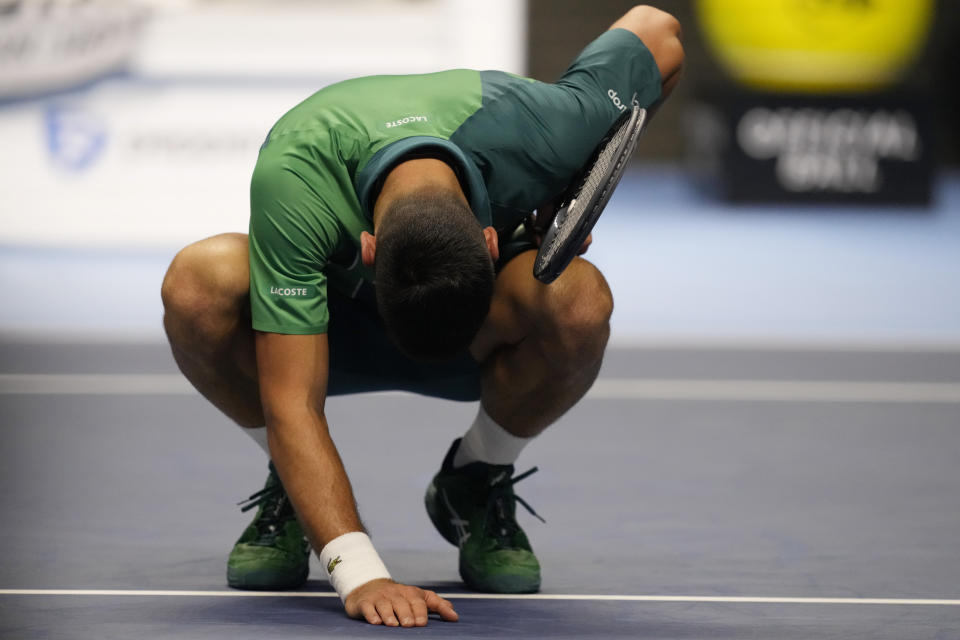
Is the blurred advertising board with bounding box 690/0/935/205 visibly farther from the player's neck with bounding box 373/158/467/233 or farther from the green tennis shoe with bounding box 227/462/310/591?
the player's neck with bounding box 373/158/467/233

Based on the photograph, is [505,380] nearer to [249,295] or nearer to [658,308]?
[249,295]

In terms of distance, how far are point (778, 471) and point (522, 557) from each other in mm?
990

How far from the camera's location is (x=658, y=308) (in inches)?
225

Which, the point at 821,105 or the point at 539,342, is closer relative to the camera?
the point at 539,342

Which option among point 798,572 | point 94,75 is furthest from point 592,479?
point 94,75

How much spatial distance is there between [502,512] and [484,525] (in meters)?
0.04

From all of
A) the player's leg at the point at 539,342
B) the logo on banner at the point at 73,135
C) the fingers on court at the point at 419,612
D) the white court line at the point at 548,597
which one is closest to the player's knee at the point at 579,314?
the player's leg at the point at 539,342

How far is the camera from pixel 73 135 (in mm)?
6734

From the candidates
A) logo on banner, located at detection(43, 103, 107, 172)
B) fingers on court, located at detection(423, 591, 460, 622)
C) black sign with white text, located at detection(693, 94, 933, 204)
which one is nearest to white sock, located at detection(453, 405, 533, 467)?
fingers on court, located at detection(423, 591, 460, 622)

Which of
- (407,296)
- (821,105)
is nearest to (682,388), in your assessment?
(407,296)

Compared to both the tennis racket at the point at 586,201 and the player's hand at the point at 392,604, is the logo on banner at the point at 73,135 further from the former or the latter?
the player's hand at the point at 392,604

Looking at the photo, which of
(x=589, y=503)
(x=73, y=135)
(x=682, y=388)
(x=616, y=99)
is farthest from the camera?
(x=73, y=135)

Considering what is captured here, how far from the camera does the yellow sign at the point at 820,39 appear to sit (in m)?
8.67

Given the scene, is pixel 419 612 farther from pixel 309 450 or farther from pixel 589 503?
pixel 589 503
